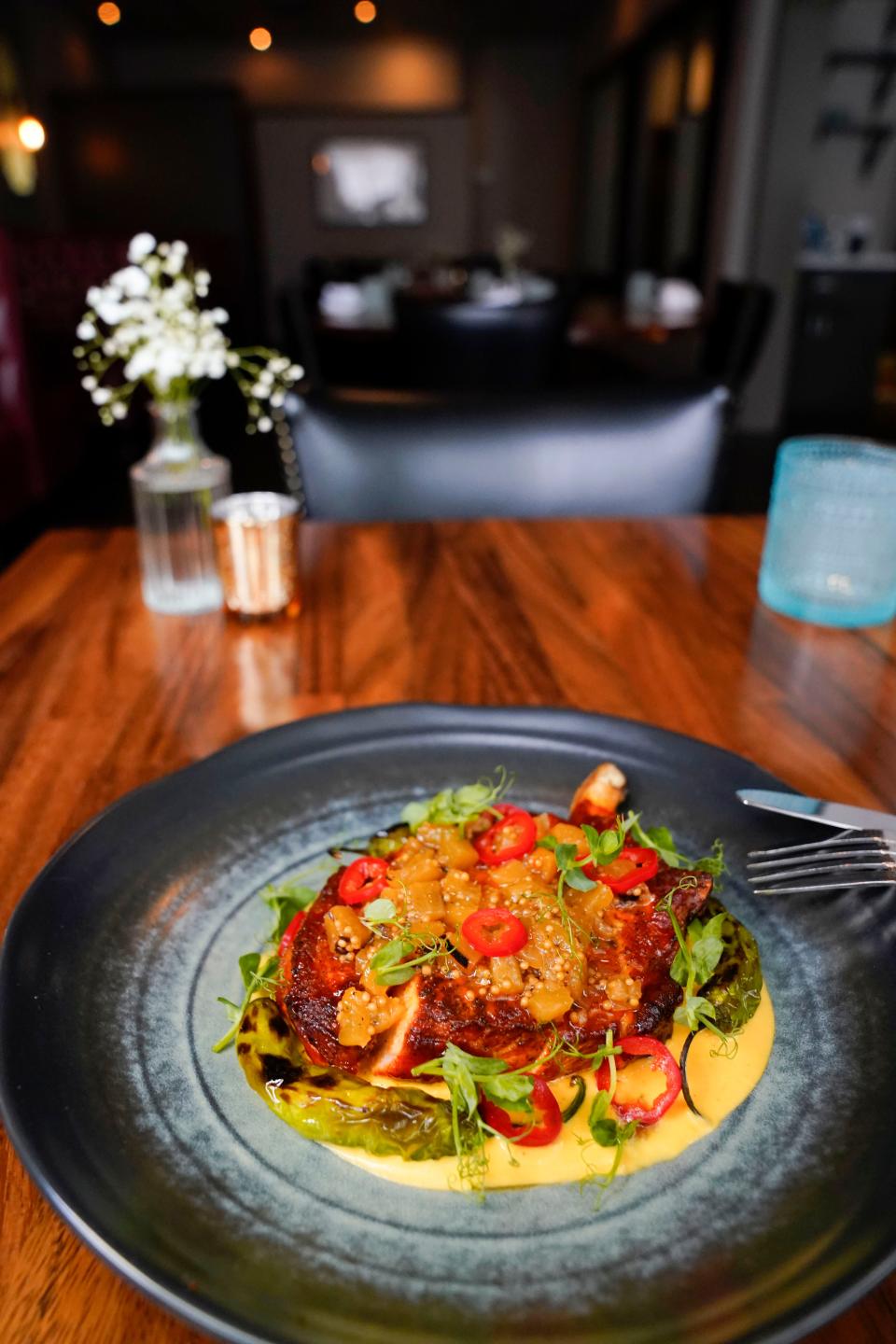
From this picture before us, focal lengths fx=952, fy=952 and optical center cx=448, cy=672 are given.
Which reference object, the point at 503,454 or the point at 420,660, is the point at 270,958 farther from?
the point at 503,454

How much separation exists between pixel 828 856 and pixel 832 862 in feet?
0.05

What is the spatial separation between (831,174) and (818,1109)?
781cm

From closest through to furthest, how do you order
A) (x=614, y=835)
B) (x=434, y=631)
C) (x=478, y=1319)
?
(x=478, y=1319), (x=614, y=835), (x=434, y=631)

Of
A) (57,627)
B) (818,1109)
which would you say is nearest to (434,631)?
(57,627)

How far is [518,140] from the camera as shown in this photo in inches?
480

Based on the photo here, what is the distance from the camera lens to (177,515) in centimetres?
124

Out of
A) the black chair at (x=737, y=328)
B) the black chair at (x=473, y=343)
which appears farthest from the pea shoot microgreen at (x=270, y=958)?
the black chair at (x=737, y=328)

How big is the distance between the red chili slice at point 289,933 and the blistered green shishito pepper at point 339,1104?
0.06 m

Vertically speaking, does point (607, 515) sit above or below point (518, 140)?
below

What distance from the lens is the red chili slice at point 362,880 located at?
0.65m

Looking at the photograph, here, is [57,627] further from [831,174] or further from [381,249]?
[381,249]

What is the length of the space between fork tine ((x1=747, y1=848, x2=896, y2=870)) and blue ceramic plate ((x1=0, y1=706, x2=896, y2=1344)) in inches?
1.1

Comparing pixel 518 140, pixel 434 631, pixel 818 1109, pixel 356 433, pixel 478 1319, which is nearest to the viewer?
pixel 478 1319

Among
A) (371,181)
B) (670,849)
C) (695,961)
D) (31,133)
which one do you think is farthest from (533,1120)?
(371,181)
